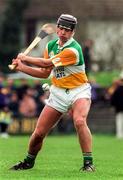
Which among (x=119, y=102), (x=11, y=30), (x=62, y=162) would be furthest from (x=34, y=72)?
(x=11, y=30)

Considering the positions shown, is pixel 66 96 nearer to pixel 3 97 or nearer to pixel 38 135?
pixel 38 135

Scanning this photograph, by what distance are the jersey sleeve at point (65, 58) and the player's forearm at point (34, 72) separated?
0.38 metres

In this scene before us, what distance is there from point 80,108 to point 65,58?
77 centimetres

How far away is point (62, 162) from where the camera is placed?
1602 centimetres

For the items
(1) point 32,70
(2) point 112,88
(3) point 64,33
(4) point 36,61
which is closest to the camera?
(4) point 36,61

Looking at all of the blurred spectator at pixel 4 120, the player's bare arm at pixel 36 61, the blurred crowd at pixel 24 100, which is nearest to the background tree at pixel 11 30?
the blurred crowd at pixel 24 100

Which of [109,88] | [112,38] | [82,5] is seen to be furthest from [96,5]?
[109,88]

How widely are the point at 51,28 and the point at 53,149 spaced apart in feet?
22.5

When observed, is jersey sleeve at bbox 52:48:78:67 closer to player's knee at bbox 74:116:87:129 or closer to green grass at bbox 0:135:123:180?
player's knee at bbox 74:116:87:129

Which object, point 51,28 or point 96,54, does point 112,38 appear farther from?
point 51,28

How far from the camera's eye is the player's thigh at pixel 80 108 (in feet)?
44.2

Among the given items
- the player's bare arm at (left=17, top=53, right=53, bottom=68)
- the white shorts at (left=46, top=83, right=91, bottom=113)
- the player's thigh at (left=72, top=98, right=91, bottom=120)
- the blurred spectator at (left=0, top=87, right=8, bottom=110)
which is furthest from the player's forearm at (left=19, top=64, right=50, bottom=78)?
the blurred spectator at (left=0, top=87, right=8, bottom=110)

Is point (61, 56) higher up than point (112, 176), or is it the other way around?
point (61, 56)

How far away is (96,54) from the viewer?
1747 inches
